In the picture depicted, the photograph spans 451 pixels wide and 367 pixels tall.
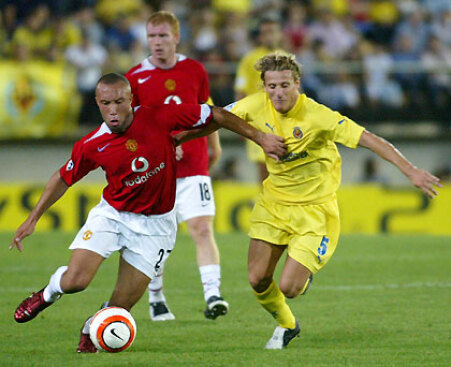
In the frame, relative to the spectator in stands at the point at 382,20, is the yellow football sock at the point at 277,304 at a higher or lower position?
lower

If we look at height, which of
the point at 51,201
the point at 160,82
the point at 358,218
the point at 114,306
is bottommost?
the point at 358,218

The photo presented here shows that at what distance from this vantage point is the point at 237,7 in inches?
683

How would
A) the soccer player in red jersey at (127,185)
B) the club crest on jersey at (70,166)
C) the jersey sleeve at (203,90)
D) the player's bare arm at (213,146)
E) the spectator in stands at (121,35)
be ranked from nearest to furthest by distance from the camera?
the soccer player in red jersey at (127,185), the club crest on jersey at (70,166), the player's bare arm at (213,146), the jersey sleeve at (203,90), the spectator in stands at (121,35)

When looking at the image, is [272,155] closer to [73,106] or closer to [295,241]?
Result: [295,241]

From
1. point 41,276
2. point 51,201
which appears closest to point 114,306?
point 51,201

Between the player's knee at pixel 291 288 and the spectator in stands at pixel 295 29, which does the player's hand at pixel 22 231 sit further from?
the spectator in stands at pixel 295 29

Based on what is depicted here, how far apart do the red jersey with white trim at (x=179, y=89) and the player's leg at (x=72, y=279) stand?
215 cm

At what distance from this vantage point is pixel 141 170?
19.6 ft

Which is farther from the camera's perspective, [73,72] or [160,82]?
[73,72]

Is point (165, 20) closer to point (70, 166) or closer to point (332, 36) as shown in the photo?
point (70, 166)

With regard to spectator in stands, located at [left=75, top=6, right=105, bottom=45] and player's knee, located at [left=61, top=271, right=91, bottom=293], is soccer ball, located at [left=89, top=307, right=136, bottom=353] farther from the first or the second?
spectator in stands, located at [left=75, top=6, right=105, bottom=45]

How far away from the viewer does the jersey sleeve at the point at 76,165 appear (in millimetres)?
5980

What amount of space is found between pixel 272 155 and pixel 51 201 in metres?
1.47

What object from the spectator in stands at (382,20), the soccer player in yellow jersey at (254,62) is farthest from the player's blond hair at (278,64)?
the spectator in stands at (382,20)
